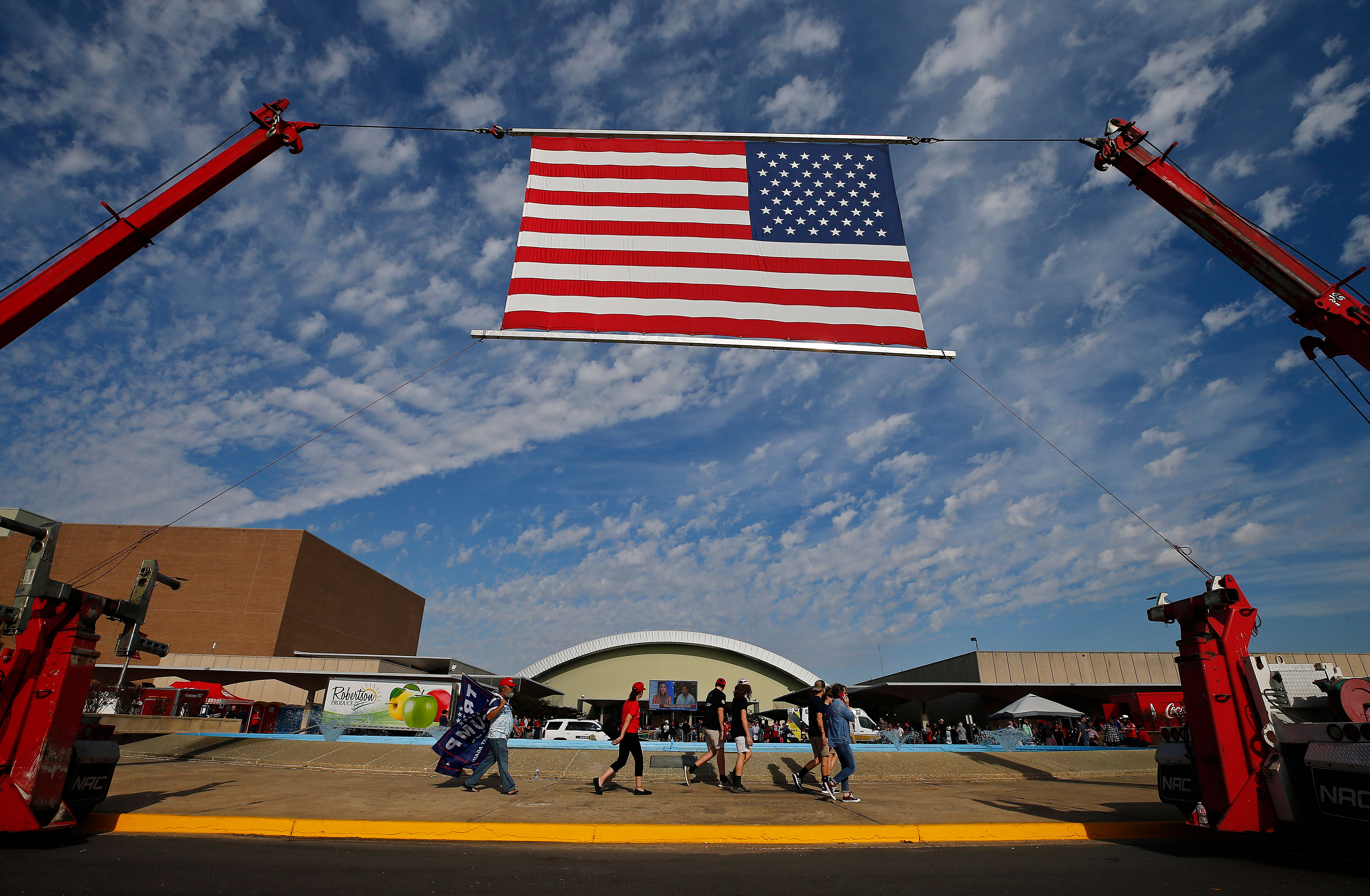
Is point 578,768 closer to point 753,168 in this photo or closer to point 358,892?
point 358,892

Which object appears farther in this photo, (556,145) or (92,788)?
(556,145)

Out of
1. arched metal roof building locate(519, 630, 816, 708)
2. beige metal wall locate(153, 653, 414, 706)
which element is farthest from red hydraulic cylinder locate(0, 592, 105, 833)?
arched metal roof building locate(519, 630, 816, 708)

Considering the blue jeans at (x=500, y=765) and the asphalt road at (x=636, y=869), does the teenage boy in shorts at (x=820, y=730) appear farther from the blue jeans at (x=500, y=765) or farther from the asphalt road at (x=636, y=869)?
the blue jeans at (x=500, y=765)

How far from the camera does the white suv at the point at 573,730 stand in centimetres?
2434

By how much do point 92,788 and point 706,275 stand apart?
7997 millimetres

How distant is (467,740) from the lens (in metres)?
9.49

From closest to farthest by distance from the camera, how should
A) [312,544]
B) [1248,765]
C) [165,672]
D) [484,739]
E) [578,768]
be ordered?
1. [1248,765]
2. [484,739]
3. [578,768]
4. [165,672]
5. [312,544]

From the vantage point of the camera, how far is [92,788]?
5.98 metres

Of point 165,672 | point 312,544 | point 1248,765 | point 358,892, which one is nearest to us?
point 358,892

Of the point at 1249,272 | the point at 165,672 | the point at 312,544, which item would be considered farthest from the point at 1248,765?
the point at 312,544

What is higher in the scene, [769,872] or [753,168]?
[753,168]

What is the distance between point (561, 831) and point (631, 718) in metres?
2.58

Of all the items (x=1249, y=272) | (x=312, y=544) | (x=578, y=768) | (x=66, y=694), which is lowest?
(x=578, y=768)

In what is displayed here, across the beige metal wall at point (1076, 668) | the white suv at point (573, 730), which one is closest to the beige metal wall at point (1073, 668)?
the beige metal wall at point (1076, 668)
